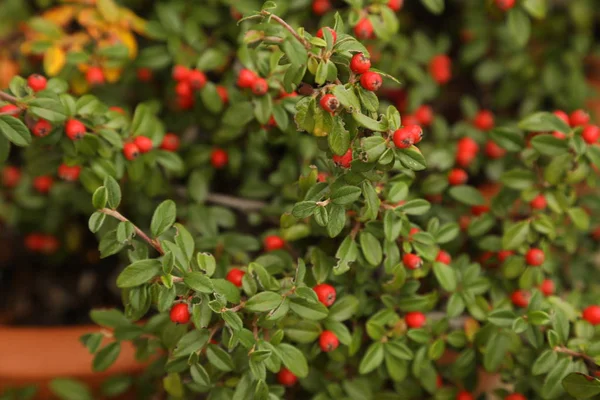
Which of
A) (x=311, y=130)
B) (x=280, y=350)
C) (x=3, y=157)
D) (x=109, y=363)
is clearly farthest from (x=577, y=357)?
(x=3, y=157)

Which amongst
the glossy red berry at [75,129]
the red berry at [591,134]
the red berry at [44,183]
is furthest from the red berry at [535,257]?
the red berry at [44,183]

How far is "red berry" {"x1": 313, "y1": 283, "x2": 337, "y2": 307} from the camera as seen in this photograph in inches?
44.3

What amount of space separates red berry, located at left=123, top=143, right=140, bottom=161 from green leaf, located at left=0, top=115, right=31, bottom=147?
0.65 feet

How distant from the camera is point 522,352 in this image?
1253 mm

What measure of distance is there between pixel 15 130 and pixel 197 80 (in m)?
0.41

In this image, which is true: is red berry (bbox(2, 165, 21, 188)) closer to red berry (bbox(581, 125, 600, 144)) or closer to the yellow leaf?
the yellow leaf

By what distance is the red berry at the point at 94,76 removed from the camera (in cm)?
142

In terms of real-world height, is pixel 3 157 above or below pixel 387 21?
below

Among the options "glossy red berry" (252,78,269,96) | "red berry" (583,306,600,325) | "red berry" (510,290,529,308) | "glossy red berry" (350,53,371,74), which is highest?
"glossy red berry" (350,53,371,74)

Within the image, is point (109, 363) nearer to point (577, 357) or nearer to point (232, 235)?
point (232, 235)

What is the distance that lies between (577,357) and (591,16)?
1.13m

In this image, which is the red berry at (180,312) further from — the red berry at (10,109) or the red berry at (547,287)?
the red berry at (547,287)

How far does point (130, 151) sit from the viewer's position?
1.24 meters

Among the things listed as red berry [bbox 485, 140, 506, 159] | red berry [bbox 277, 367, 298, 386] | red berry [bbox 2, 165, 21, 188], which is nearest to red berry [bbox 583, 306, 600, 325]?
red berry [bbox 485, 140, 506, 159]
